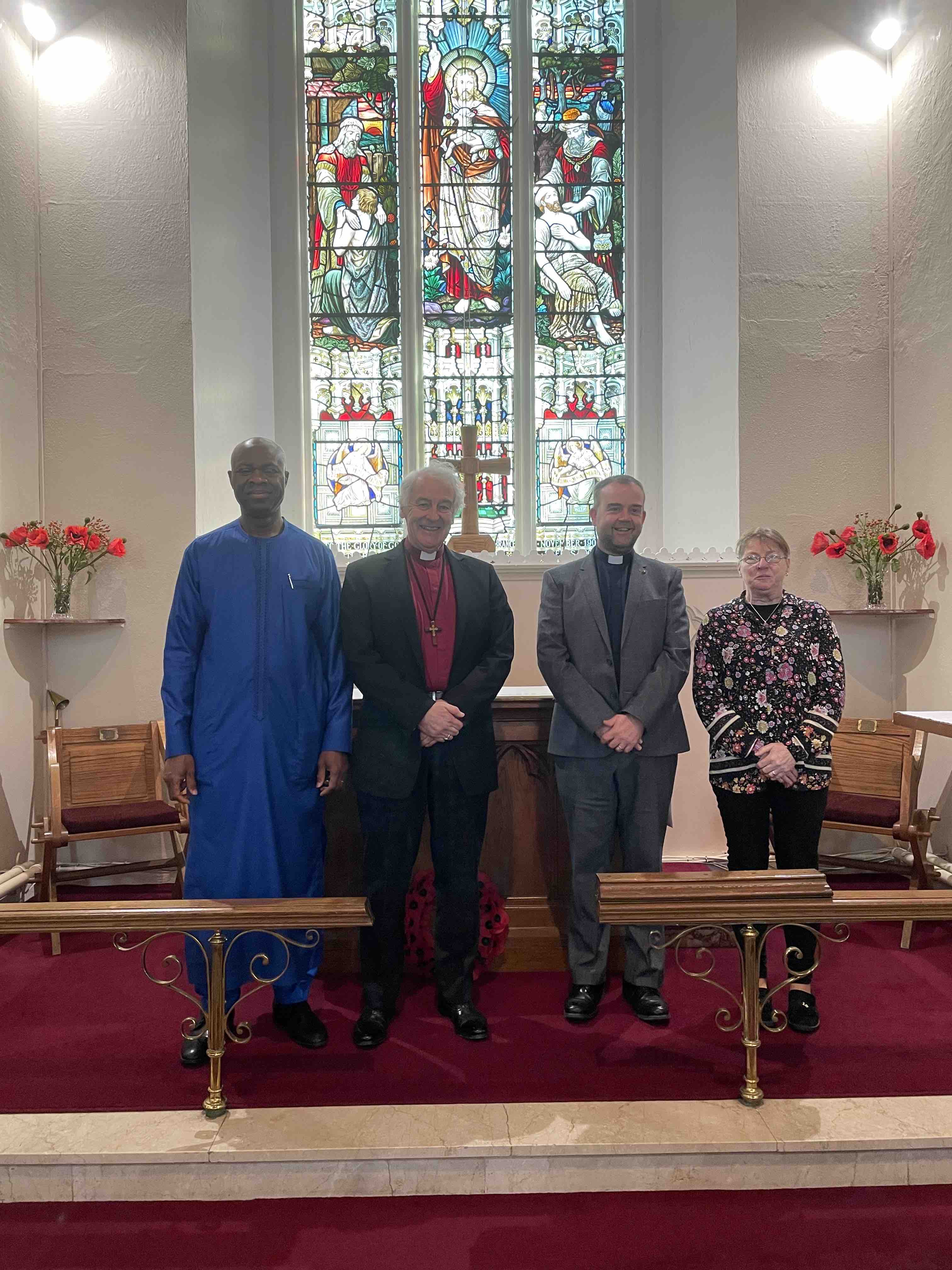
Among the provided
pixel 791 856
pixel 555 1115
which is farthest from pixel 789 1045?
pixel 555 1115

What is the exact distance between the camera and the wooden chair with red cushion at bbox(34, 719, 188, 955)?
391 cm

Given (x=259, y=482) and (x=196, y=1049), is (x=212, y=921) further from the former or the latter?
(x=259, y=482)

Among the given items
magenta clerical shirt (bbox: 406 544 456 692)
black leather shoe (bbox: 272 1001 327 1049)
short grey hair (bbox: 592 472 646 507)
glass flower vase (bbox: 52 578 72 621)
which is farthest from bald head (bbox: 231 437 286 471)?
glass flower vase (bbox: 52 578 72 621)

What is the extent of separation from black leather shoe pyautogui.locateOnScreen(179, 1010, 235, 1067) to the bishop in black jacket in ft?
1.51

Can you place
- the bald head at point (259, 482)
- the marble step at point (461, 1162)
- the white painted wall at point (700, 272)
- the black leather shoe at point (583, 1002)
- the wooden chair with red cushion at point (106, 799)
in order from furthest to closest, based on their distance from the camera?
the white painted wall at point (700, 272), the wooden chair with red cushion at point (106, 799), the black leather shoe at point (583, 1002), the bald head at point (259, 482), the marble step at point (461, 1162)

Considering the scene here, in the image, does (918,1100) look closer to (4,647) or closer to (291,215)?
(4,647)

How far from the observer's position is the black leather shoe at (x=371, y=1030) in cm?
261

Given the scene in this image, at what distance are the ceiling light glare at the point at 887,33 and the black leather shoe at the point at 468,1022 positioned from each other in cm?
563

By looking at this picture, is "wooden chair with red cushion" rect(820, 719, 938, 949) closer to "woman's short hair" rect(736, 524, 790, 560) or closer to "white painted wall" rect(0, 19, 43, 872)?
"woman's short hair" rect(736, 524, 790, 560)

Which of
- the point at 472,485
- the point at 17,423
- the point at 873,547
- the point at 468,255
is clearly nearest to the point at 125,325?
the point at 17,423

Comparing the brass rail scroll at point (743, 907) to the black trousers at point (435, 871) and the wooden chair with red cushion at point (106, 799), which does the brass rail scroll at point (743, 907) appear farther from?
the wooden chair with red cushion at point (106, 799)

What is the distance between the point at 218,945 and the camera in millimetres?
2199

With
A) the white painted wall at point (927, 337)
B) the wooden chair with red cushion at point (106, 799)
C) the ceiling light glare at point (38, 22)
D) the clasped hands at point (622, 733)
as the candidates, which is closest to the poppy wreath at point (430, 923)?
the clasped hands at point (622, 733)

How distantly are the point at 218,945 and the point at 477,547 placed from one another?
276 centimetres
